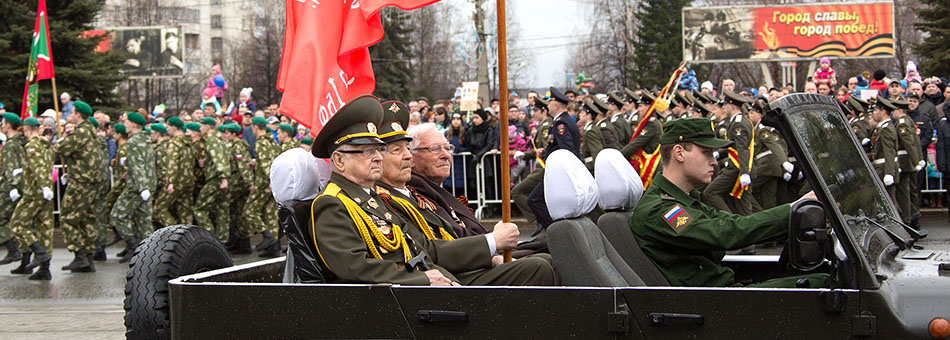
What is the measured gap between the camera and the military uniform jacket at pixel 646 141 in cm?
1255

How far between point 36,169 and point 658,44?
1263 inches

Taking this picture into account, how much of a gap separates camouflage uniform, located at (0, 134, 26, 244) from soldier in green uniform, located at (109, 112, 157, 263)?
1203 millimetres

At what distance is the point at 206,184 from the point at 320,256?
983 centimetres

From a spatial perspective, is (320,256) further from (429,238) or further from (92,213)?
(92,213)

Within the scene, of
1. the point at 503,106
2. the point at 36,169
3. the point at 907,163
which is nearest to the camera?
the point at 503,106

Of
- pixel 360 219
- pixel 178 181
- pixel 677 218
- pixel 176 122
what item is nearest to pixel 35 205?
pixel 178 181

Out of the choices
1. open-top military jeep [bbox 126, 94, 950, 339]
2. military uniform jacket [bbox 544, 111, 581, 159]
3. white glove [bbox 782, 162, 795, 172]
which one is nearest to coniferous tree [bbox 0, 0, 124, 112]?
military uniform jacket [bbox 544, 111, 581, 159]

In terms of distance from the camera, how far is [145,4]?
65125 mm

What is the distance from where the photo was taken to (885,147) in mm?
12836

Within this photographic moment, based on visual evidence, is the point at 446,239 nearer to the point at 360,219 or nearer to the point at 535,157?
the point at 360,219

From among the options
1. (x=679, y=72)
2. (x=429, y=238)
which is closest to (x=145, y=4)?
(x=679, y=72)

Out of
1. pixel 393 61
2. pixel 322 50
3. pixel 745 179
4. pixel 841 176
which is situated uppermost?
pixel 393 61

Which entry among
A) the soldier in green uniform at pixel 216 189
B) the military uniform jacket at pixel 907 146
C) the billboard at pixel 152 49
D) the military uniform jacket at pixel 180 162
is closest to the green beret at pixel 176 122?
the military uniform jacket at pixel 180 162

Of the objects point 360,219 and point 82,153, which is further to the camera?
point 82,153
